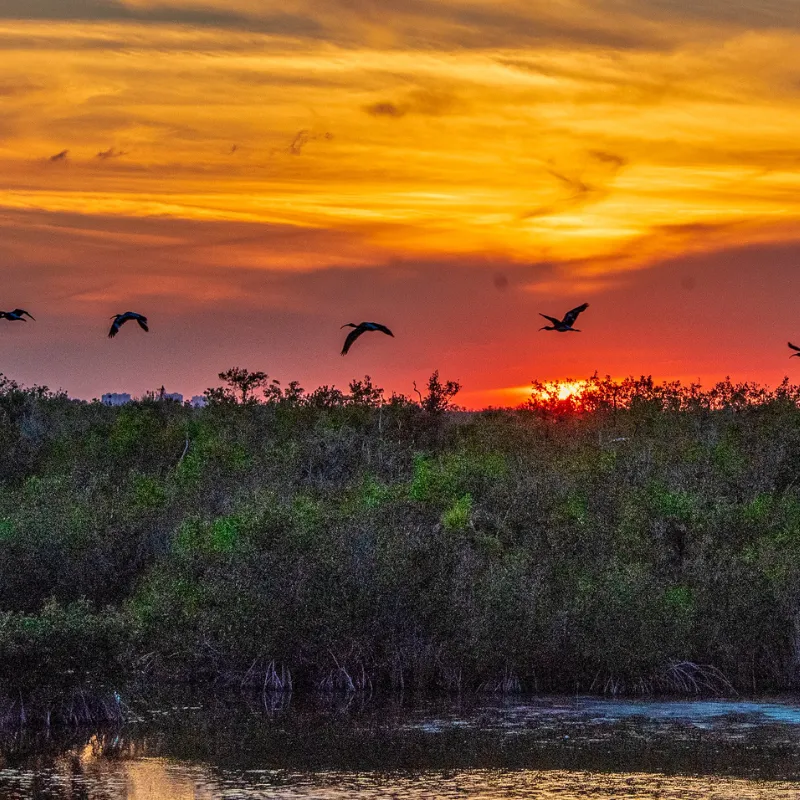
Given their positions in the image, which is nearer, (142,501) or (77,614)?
(77,614)

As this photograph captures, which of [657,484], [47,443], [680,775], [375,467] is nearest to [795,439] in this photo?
[657,484]

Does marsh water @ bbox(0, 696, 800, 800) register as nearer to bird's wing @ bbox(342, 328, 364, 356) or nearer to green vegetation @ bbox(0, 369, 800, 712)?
green vegetation @ bbox(0, 369, 800, 712)

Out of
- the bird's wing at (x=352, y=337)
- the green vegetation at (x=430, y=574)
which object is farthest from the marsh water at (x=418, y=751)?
the bird's wing at (x=352, y=337)

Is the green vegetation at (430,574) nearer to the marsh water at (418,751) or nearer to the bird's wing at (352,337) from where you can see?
the marsh water at (418,751)

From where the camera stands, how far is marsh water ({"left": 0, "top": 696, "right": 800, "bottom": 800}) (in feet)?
102

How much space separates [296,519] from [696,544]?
14.6m

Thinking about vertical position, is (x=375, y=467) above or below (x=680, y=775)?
above

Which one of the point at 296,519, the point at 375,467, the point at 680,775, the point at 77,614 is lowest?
the point at 680,775

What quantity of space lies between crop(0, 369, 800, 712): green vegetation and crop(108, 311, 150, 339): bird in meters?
7.10

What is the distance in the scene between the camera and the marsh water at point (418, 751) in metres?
31.0

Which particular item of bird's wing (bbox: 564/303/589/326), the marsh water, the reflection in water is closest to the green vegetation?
the marsh water

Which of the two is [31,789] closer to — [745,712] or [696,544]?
[745,712]

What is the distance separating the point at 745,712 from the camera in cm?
3975

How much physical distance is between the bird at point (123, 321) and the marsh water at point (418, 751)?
381 inches
